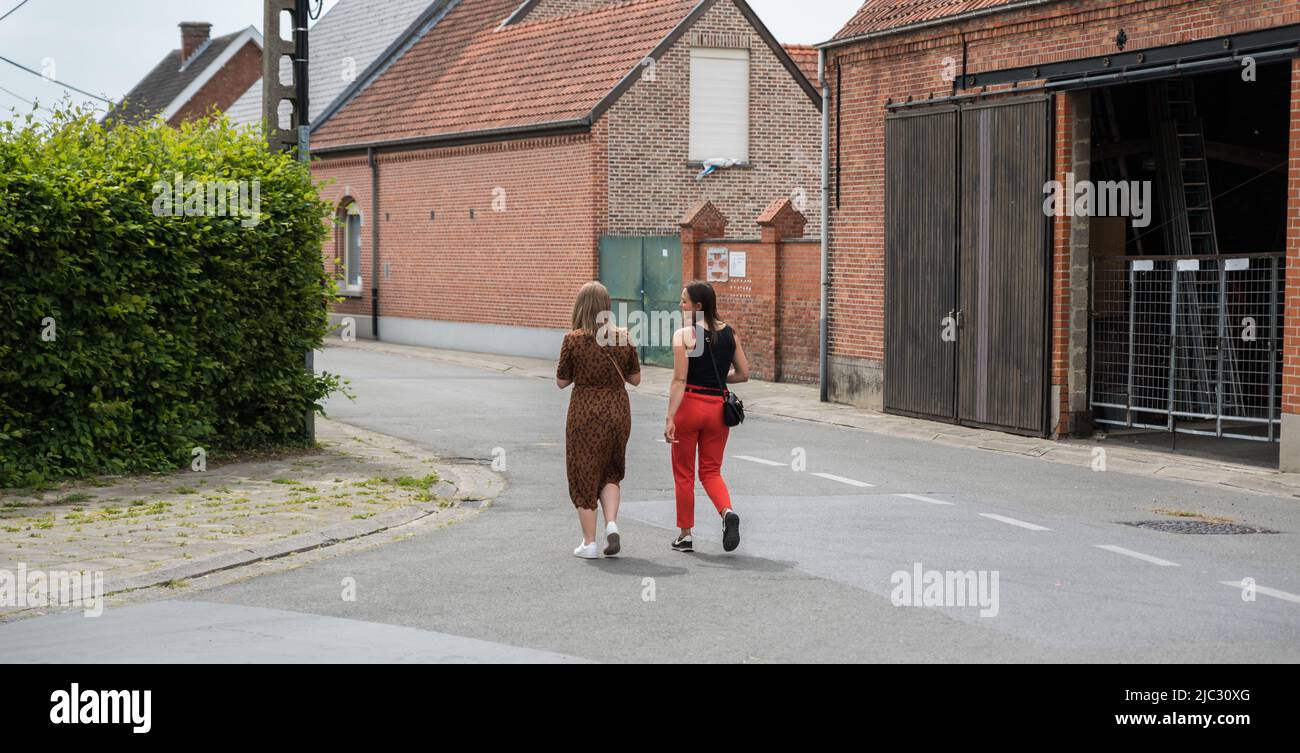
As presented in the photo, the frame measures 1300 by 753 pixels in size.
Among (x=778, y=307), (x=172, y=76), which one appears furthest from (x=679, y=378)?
(x=172, y=76)

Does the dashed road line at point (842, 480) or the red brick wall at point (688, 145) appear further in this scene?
the red brick wall at point (688, 145)

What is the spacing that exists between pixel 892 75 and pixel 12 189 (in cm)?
1121

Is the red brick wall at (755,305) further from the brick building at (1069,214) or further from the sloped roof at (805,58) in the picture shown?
the sloped roof at (805,58)

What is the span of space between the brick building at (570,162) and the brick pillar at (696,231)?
0.14 ft

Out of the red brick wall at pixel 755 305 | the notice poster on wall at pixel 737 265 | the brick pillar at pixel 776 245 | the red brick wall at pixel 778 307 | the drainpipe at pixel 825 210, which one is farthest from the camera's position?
the notice poster on wall at pixel 737 265

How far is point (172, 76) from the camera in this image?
2244 inches

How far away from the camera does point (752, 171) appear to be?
30750mm

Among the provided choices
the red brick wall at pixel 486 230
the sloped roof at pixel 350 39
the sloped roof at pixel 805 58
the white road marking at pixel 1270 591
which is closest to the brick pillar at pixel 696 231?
the red brick wall at pixel 486 230

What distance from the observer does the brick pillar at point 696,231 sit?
25.8m

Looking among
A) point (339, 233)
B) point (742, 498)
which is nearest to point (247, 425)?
point (742, 498)

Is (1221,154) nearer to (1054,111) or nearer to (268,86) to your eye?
(1054,111)

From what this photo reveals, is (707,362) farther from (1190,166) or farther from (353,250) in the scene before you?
(353,250)

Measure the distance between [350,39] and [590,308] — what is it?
33276mm

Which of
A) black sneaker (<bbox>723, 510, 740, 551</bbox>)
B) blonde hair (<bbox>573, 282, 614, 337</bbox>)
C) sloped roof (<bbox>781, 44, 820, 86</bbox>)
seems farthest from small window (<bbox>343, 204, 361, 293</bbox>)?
black sneaker (<bbox>723, 510, 740, 551</bbox>)
